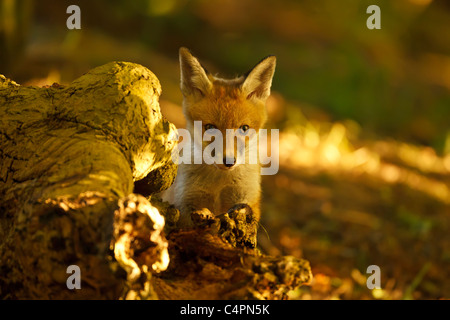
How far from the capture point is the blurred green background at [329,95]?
240 inches

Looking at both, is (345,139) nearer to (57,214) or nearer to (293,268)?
(293,268)

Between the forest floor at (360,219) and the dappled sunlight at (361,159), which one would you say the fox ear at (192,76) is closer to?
the forest floor at (360,219)

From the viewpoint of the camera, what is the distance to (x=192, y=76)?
401 cm

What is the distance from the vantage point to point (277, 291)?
7.73 feet

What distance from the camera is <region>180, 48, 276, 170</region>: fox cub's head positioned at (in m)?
3.75

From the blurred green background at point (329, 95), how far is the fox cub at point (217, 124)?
56.4 inches

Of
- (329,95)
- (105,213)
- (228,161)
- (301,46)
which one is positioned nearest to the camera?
(105,213)

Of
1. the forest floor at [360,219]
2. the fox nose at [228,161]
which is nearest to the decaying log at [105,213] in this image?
the fox nose at [228,161]

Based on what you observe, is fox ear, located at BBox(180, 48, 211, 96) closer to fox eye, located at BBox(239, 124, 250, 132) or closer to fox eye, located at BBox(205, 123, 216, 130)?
fox eye, located at BBox(205, 123, 216, 130)

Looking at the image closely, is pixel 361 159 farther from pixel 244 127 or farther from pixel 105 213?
pixel 105 213

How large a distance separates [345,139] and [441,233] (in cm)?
358

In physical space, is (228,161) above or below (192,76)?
below

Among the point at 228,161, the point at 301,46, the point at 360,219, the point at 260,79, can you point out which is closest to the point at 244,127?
the point at 228,161

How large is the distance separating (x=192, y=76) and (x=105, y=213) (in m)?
2.31
